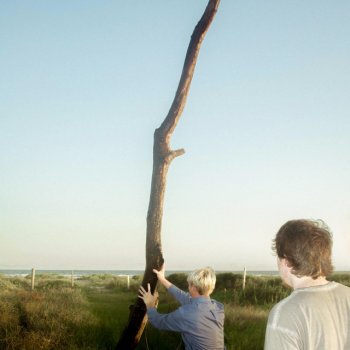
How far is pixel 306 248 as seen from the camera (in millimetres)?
2256

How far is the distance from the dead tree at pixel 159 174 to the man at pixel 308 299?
5155 millimetres

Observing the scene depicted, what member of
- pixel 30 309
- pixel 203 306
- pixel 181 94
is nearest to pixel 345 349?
pixel 203 306

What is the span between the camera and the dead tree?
7402 millimetres

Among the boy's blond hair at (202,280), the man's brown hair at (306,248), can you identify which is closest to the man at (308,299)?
the man's brown hair at (306,248)

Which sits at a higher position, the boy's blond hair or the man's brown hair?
the man's brown hair

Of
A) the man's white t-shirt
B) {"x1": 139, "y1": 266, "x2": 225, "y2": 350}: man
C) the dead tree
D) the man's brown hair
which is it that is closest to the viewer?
the man's white t-shirt

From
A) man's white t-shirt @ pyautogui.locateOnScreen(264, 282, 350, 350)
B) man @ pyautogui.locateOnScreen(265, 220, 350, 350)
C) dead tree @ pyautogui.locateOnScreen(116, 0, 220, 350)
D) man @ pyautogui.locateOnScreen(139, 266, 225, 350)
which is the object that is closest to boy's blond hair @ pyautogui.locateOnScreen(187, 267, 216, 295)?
man @ pyautogui.locateOnScreen(139, 266, 225, 350)

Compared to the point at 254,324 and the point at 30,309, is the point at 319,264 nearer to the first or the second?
the point at 254,324

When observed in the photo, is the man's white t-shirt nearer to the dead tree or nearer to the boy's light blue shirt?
the boy's light blue shirt

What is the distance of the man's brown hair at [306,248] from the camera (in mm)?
2248

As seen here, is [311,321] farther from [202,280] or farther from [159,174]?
[159,174]

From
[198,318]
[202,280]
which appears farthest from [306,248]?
[198,318]

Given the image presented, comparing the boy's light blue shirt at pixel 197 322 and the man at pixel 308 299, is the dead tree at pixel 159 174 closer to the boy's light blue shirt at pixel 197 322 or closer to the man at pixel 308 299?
the boy's light blue shirt at pixel 197 322

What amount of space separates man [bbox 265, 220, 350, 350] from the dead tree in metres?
5.15
